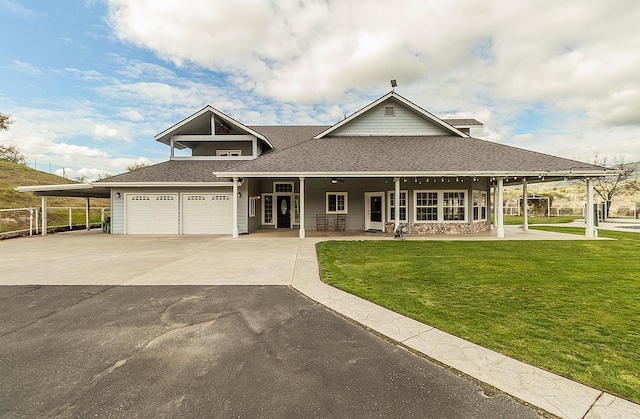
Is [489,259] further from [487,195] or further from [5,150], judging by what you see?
[5,150]

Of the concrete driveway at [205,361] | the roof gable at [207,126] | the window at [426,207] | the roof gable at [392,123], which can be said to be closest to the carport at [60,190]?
the roof gable at [207,126]

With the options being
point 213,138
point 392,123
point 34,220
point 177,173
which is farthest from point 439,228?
point 34,220

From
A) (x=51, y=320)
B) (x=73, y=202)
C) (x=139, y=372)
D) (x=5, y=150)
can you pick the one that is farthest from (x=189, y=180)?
(x=5, y=150)

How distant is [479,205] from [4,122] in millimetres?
47333

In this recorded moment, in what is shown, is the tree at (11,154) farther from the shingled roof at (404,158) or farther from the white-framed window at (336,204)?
the white-framed window at (336,204)

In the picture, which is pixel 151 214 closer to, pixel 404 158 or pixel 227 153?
pixel 227 153

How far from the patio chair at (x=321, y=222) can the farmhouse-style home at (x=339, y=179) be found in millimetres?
57

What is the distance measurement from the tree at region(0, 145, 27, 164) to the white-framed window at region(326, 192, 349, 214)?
170 ft

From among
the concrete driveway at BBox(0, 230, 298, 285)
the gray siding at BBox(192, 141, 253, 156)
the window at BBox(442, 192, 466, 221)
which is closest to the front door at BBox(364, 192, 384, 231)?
the window at BBox(442, 192, 466, 221)

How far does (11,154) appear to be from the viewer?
142 ft

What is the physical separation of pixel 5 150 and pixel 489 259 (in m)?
60.4

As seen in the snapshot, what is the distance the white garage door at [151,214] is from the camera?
1489 cm

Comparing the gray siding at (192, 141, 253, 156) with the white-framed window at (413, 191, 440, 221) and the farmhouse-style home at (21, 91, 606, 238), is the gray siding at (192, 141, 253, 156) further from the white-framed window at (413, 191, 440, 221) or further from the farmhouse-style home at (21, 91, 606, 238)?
the white-framed window at (413, 191, 440, 221)

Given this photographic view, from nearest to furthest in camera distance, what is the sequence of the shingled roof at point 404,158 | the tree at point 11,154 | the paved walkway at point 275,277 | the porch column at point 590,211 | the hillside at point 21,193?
the paved walkway at point 275,277, the shingled roof at point 404,158, the porch column at point 590,211, the hillside at point 21,193, the tree at point 11,154
